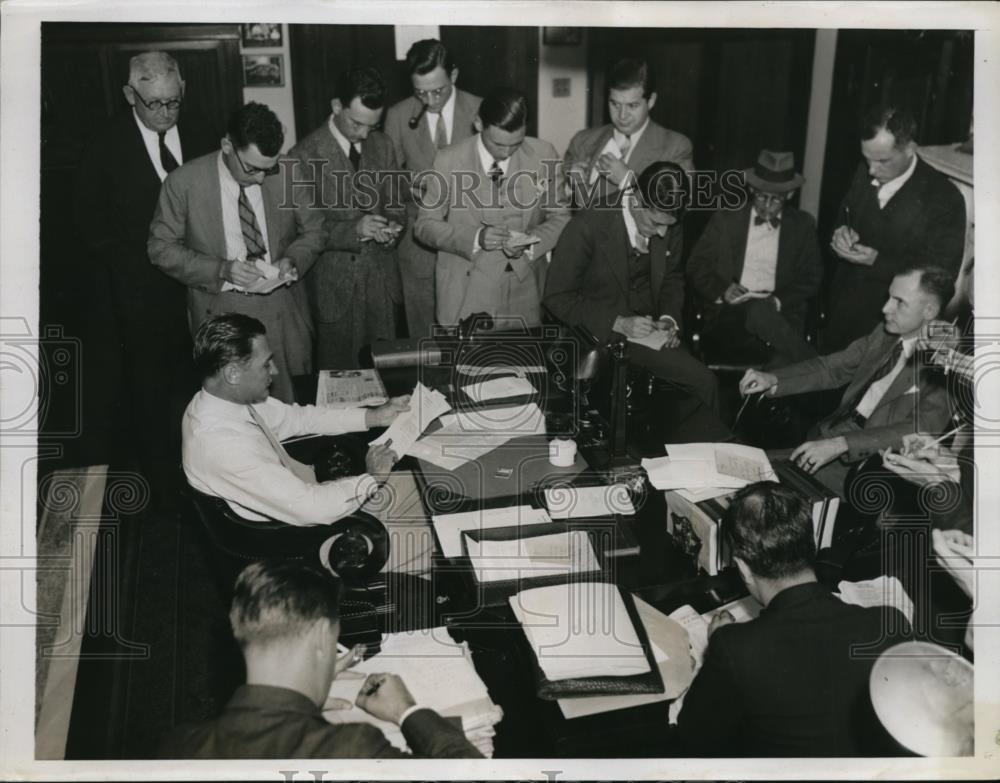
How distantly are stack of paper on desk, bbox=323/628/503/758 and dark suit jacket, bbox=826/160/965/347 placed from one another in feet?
8.99

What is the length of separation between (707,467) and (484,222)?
1.80m

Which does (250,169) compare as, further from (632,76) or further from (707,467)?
(707,467)

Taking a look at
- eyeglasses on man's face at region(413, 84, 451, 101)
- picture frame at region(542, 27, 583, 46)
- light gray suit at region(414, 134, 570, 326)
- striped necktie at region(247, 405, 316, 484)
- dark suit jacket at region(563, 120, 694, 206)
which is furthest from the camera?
picture frame at region(542, 27, 583, 46)

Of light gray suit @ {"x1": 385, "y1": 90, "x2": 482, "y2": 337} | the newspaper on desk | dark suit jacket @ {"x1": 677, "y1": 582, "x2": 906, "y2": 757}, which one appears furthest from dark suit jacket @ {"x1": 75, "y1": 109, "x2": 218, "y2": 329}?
dark suit jacket @ {"x1": 677, "y1": 582, "x2": 906, "y2": 757}

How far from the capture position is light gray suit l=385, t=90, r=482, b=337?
165 inches

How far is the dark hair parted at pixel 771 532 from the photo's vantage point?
2.09 m

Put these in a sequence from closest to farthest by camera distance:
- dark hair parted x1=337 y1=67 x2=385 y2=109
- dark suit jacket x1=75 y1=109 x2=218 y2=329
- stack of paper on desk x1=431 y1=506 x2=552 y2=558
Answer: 1. stack of paper on desk x1=431 y1=506 x2=552 y2=558
2. dark suit jacket x1=75 y1=109 x2=218 y2=329
3. dark hair parted x1=337 y1=67 x2=385 y2=109

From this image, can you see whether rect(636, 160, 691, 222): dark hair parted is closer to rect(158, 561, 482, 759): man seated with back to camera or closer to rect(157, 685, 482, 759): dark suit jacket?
rect(158, 561, 482, 759): man seated with back to camera

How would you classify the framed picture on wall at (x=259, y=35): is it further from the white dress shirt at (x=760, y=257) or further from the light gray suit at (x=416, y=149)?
the white dress shirt at (x=760, y=257)

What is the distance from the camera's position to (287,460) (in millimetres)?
2920

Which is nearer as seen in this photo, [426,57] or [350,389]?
[350,389]

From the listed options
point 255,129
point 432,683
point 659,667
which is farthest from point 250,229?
point 659,667

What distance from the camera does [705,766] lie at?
219 centimetres

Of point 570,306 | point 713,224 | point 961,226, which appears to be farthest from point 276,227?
Answer: point 961,226
